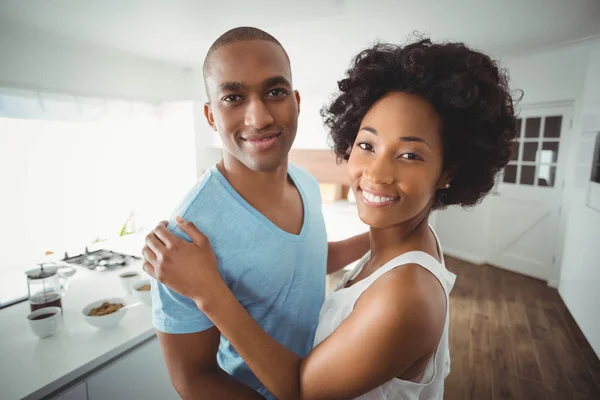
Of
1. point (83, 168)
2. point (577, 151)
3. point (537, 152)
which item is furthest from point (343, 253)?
point (537, 152)

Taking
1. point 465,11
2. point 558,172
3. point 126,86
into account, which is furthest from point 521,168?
point 126,86

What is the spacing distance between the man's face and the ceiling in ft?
4.82

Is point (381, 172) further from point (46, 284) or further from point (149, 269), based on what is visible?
point (46, 284)

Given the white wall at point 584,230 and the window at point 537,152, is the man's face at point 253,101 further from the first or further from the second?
the window at point 537,152

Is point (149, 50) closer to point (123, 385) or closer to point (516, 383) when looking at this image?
point (123, 385)

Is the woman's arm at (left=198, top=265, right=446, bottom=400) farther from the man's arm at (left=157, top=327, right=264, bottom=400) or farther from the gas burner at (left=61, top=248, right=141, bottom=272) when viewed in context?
the gas burner at (left=61, top=248, right=141, bottom=272)

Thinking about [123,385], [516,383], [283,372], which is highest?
[283,372]

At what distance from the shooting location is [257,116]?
0.81 meters

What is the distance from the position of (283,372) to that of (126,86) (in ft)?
12.1

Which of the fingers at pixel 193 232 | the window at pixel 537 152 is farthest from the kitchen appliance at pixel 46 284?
the window at pixel 537 152

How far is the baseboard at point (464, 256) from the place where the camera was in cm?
434

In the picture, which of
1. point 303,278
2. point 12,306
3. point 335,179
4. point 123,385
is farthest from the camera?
point 335,179

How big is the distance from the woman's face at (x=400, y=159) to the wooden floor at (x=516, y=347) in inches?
76.9

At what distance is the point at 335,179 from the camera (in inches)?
152
